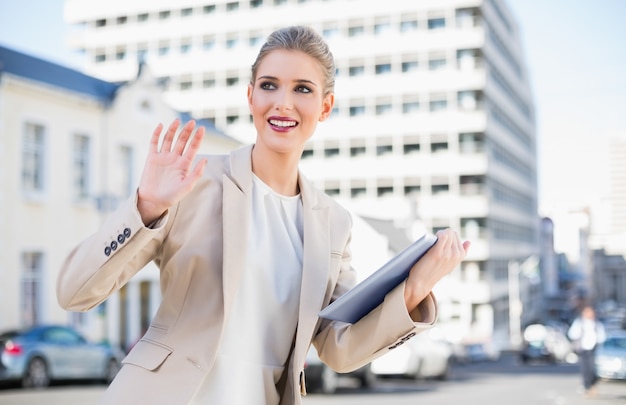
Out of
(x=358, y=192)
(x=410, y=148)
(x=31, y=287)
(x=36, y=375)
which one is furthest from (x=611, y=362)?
(x=358, y=192)

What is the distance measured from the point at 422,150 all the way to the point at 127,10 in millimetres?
23792

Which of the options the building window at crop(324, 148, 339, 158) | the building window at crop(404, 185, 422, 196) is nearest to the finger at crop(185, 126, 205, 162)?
the building window at crop(404, 185, 422, 196)

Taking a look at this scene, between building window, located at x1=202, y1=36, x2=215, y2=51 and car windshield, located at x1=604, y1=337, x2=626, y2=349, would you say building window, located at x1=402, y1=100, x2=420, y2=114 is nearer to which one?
building window, located at x1=202, y1=36, x2=215, y2=51

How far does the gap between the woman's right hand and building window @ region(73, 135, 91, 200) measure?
78.4 ft

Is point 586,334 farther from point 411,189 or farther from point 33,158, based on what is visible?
point 411,189

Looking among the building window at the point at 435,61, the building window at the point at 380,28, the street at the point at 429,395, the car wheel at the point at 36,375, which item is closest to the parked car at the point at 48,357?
the car wheel at the point at 36,375

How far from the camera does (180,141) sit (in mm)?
2113

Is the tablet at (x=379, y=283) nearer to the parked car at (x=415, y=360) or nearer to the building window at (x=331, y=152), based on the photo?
the parked car at (x=415, y=360)

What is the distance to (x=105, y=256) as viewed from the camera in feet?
6.68

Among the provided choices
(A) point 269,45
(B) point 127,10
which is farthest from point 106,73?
(A) point 269,45

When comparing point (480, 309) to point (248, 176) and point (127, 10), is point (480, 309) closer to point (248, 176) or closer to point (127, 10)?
point (127, 10)

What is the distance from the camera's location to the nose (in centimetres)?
237

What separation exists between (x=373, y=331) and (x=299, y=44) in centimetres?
79

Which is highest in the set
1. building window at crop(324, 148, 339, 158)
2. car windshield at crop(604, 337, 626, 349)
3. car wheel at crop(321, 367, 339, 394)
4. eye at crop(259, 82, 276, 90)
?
building window at crop(324, 148, 339, 158)
